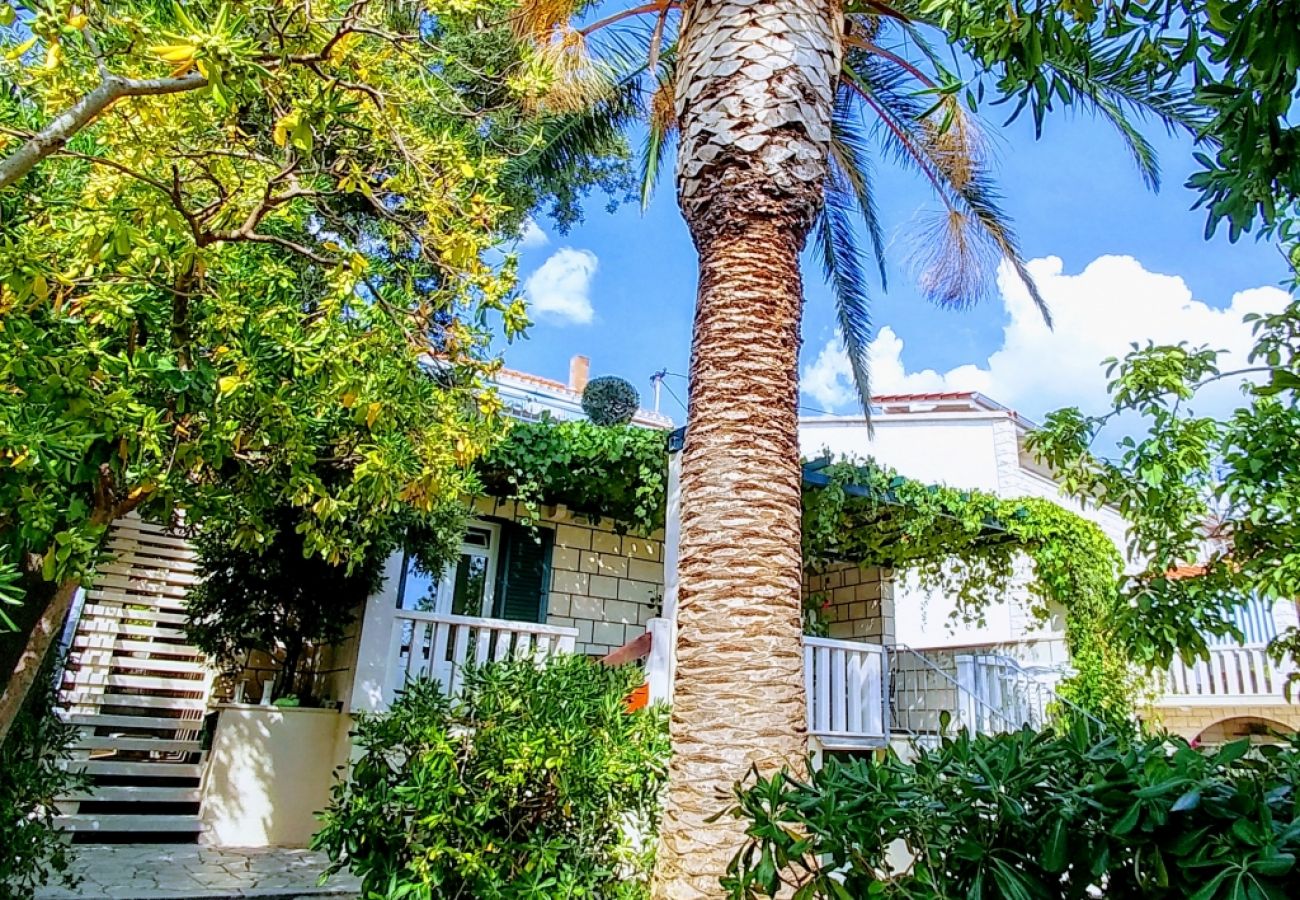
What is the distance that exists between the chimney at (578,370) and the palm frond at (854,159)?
11.8 metres

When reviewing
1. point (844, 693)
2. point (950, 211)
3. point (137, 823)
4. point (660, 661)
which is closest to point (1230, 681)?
point (844, 693)

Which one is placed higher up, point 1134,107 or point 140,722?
point 1134,107

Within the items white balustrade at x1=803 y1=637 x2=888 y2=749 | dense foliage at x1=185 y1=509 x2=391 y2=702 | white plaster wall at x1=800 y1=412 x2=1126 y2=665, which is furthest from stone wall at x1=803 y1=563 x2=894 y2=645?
dense foliage at x1=185 y1=509 x2=391 y2=702

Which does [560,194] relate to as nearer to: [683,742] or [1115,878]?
[683,742]

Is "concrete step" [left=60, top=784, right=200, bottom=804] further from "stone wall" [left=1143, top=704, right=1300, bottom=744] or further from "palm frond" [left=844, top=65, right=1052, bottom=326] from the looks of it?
"stone wall" [left=1143, top=704, right=1300, bottom=744]

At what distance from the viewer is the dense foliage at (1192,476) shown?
4.57 meters

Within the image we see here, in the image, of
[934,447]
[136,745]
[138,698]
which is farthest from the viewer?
[934,447]

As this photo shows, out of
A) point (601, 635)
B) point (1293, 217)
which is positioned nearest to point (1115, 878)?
point (1293, 217)

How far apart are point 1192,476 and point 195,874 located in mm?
8187

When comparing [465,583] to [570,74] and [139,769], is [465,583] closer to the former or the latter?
[139,769]

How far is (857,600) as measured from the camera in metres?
13.2

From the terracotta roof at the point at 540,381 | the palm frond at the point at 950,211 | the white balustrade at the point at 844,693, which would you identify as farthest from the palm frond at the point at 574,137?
the terracotta roof at the point at 540,381

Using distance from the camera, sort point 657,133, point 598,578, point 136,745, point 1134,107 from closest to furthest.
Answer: point 1134,107 → point 136,745 → point 657,133 → point 598,578

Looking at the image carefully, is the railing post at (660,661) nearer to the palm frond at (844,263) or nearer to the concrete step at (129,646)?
the palm frond at (844,263)
